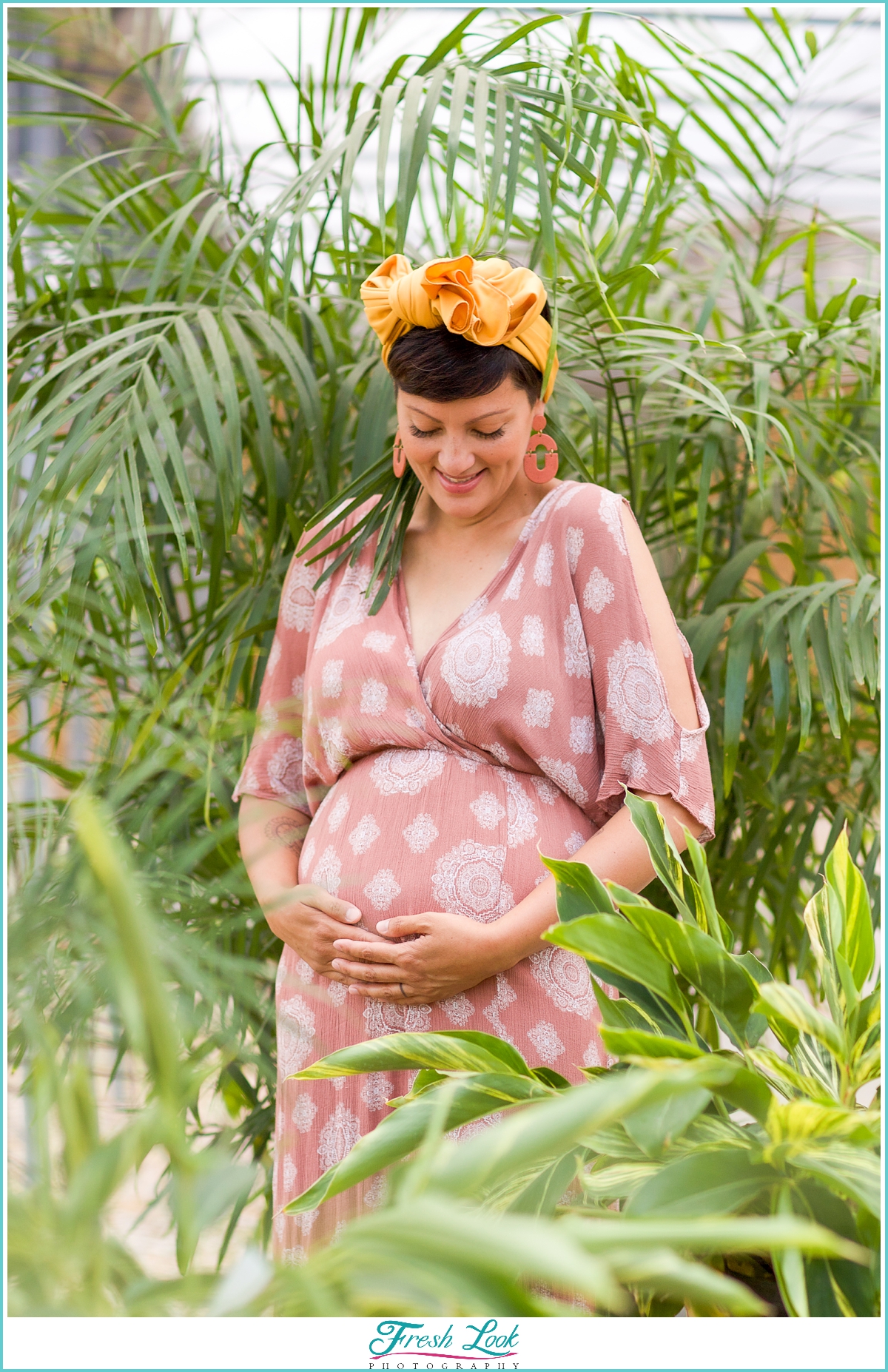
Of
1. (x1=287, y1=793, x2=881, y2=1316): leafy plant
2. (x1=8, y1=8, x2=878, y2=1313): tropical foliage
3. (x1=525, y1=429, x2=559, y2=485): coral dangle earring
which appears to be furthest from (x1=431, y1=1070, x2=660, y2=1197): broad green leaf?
(x1=525, y1=429, x2=559, y2=485): coral dangle earring

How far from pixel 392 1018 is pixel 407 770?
0.69ft

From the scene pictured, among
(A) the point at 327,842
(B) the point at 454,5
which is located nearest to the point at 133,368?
(A) the point at 327,842

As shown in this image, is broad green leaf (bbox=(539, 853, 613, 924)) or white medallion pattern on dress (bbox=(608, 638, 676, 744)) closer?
broad green leaf (bbox=(539, 853, 613, 924))

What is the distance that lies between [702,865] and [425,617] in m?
0.43

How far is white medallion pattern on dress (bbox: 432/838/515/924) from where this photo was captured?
0.85 metres

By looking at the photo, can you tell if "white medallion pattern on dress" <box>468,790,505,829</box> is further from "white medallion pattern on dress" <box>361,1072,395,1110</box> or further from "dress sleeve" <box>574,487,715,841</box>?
"white medallion pattern on dress" <box>361,1072,395,1110</box>

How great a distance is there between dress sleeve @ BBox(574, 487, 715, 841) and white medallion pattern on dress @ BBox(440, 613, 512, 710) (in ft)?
0.25

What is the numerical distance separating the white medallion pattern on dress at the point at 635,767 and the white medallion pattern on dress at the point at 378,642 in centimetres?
23

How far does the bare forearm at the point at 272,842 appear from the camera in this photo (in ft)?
3.05

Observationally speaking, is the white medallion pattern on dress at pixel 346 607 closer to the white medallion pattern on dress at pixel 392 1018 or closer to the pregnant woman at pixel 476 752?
the pregnant woman at pixel 476 752

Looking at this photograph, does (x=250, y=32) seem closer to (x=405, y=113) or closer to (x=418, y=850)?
(x=405, y=113)

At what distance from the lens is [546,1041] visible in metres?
0.87

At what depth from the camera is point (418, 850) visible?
0.87 m

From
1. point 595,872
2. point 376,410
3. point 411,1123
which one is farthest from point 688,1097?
point 376,410
